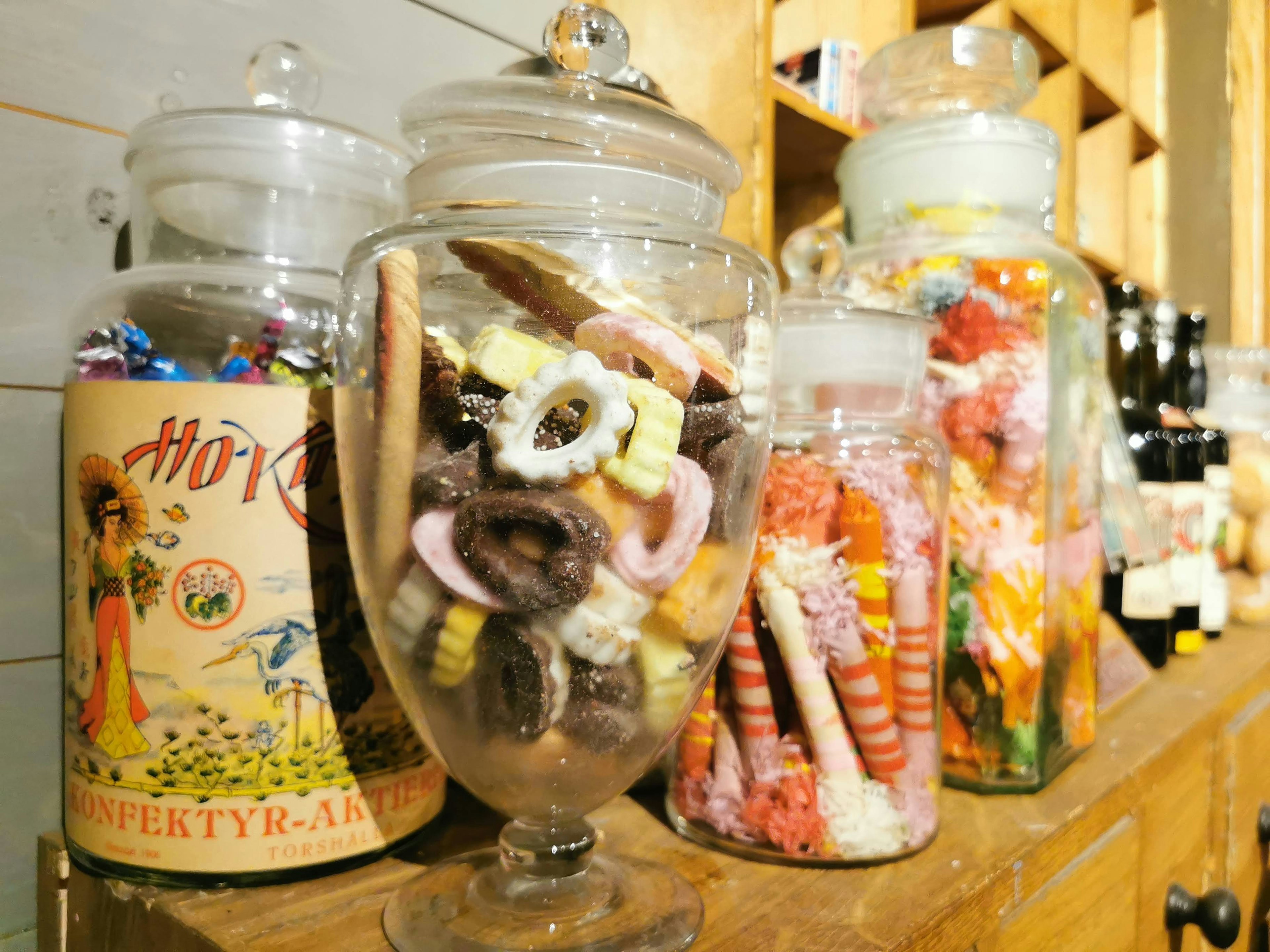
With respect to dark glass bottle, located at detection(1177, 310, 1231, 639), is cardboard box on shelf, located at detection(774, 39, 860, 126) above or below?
above

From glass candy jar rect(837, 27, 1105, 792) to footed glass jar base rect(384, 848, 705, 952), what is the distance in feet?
0.87

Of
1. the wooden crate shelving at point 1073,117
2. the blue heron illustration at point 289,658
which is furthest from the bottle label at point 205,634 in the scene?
the wooden crate shelving at point 1073,117

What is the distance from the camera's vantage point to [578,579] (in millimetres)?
325

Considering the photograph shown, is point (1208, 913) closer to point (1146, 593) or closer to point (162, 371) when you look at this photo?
point (1146, 593)

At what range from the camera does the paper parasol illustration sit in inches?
17.0

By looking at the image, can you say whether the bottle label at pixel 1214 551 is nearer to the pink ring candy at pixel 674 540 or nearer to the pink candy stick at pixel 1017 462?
the pink candy stick at pixel 1017 462

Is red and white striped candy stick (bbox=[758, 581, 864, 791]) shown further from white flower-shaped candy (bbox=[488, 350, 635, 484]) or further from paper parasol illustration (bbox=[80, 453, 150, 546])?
paper parasol illustration (bbox=[80, 453, 150, 546])

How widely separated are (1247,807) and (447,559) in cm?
96

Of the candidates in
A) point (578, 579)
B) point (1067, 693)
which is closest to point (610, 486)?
point (578, 579)

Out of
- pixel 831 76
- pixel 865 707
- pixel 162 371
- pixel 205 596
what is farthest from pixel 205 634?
pixel 831 76

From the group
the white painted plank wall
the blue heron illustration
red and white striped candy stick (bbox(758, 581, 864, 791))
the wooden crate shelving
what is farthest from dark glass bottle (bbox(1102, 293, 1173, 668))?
the white painted plank wall

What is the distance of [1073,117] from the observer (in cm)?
147

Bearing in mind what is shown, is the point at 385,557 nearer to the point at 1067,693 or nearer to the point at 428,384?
the point at 428,384

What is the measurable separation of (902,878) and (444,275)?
1.25ft
